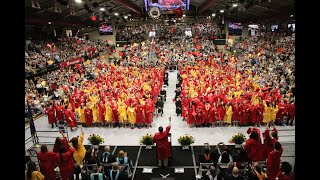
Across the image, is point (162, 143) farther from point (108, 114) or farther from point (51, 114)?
point (51, 114)

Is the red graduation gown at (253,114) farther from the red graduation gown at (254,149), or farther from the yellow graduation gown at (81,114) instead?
the yellow graduation gown at (81,114)

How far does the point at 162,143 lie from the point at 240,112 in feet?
19.7

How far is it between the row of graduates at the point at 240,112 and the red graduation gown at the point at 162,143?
444 cm

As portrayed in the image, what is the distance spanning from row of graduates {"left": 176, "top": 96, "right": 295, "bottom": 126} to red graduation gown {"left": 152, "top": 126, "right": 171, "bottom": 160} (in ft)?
14.6

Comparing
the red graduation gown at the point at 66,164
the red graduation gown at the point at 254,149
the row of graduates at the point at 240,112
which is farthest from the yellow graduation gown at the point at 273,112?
the red graduation gown at the point at 66,164

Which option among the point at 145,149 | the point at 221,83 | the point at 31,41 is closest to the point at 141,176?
the point at 145,149

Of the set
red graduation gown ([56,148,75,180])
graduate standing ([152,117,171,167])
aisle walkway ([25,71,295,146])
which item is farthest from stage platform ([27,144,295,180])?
red graduation gown ([56,148,75,180])

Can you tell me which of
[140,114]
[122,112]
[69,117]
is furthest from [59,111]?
[140,114]
